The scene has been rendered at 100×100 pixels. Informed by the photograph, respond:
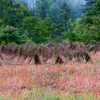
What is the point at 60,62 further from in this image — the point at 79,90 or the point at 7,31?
the point at 7,31

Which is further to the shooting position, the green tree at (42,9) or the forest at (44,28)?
the green tree at (42,9)

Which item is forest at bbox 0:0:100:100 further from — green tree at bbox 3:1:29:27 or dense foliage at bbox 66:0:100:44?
green tree at bbox 3:1:29:27

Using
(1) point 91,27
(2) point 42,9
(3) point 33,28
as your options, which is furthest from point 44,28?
(2) point 42,9

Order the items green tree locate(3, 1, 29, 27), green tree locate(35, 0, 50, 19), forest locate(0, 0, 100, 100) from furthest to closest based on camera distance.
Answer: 1. green tree locate(35, 0, 50, 19)
2. green tree locate(3, 1, 29, 27)
3. forest locate(0, 0, 100, 100)

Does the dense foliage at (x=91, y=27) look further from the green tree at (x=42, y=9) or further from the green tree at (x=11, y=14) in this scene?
the green tree at (x=42, y=9)

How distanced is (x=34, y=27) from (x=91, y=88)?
28515mm

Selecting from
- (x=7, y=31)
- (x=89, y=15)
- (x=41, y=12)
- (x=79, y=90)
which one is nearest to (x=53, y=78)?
(x=79, y=90)

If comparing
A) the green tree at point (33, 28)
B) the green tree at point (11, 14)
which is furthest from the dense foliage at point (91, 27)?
the green tree at point (11, 14)

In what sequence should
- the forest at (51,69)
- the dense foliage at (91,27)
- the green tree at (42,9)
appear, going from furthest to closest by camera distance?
the green tree at (42,9)
the dense foliage at (91,27)
the forest at (51,69)

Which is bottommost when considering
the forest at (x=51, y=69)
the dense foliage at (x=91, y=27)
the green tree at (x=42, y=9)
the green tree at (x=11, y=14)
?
the forest at (x=51, y=69)

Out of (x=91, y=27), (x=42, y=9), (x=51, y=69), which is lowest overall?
(x=51, y=69)

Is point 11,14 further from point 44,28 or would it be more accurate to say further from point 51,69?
point 51,69

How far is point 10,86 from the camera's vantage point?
455cm

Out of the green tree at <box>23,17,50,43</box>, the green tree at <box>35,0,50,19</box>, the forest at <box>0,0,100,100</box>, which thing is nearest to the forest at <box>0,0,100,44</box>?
the green tree at <box>23,17,50,43</box>
